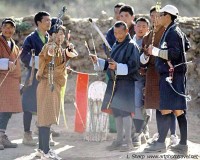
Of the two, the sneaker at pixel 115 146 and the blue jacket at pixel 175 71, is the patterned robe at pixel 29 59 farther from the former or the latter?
the blue jacket at pixel 175 71

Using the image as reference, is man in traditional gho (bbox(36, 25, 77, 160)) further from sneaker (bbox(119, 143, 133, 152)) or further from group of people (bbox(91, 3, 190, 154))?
sneaker (bbox(119, 143, 133, 152))

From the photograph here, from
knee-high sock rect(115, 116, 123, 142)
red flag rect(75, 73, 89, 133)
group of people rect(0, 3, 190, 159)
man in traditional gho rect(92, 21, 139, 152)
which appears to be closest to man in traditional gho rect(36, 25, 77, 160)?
group of people rect(0, 3, 190, 159)

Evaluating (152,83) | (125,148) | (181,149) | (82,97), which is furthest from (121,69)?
(82,97)

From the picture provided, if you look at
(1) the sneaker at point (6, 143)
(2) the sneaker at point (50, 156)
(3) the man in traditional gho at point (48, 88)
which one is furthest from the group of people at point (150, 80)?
(1) the sneaker at point (6, 143)

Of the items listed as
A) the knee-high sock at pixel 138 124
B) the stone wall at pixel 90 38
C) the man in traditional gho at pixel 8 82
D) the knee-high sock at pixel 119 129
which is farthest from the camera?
the stone wall at pixel 90 38

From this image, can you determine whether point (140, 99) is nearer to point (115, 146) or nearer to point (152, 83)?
point (152, 83)

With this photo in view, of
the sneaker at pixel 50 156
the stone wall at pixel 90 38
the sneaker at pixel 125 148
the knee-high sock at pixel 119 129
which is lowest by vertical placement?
the sneaker at pixel 50 156

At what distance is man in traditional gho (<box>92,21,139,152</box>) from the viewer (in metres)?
7.27

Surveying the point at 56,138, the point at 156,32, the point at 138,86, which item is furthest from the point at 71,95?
the point at 156,32

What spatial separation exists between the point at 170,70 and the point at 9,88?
241 centimetres

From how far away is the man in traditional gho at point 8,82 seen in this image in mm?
7855

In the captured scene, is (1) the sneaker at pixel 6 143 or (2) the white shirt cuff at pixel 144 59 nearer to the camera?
(2) the white shirt cuff at pixel 144 59

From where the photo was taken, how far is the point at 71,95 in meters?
11.5

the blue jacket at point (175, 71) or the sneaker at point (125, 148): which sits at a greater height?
the blue jacket at point (175, 71)
